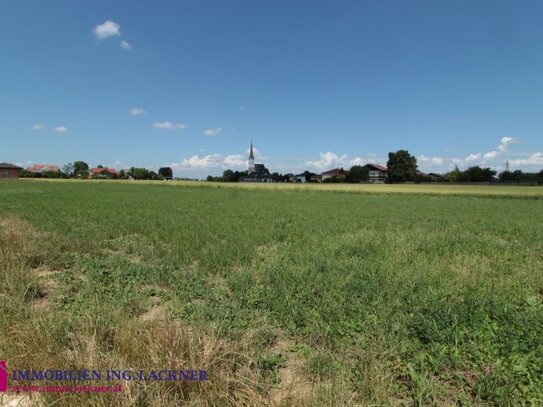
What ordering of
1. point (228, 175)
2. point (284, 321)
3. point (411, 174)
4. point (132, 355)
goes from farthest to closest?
point (228, 175) → point (411, 174) → point (284, 321) → point (132, 355)

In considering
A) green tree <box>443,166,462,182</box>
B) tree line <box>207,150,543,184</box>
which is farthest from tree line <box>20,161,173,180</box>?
green tree <box>443,166,462,182</box>

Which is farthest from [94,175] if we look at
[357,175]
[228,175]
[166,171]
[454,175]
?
[454,175]

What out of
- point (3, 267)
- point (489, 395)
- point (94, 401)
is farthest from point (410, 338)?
point (3, 267)

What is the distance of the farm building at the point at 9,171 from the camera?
332 ft

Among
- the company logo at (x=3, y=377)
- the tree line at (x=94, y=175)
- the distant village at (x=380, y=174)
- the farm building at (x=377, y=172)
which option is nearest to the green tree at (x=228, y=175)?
the distant village at (x=380, y=174)

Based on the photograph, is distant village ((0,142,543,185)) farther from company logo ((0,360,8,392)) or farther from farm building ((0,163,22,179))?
company logo ((0,360,8,392))

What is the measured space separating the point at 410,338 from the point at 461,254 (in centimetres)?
576

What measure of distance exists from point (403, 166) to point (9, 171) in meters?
129

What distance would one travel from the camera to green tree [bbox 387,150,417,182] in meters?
102

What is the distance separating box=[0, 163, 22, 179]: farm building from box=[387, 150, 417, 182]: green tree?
409 ft

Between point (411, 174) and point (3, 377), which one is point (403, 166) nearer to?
point (411, 174)

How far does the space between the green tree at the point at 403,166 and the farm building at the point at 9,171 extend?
409 feet

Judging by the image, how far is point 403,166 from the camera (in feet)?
335

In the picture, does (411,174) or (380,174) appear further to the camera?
(380,174)
